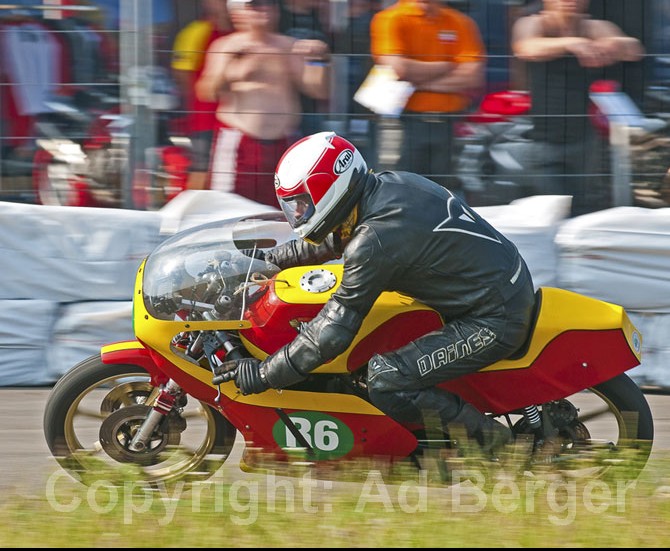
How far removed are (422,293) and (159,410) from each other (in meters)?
1.17

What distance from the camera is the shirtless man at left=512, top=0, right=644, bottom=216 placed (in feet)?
22.9

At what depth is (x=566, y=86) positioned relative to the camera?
23.0 ft

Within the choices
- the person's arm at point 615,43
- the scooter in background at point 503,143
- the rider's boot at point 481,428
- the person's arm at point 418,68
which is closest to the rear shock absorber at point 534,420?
the rider's boot at point 481,428

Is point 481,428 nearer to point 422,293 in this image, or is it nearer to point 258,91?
point 422,293

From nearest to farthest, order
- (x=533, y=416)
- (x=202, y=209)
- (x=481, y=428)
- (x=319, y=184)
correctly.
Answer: (x=319, y=184) < (x=481, y=428) < (x=533, y=416) < (x=202, y=209)

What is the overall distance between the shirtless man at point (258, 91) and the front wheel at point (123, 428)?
7.10 ft

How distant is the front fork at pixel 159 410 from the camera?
488cm

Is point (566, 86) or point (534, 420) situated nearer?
point (534, 420)

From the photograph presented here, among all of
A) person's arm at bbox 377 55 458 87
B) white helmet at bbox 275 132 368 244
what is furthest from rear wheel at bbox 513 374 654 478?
person's arm at bbox 377 55 458 87

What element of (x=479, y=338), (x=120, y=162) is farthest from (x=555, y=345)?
(x=120, y=162)

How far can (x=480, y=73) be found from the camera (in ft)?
22.8

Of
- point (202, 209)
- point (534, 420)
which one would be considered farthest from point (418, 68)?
point (534, 420)

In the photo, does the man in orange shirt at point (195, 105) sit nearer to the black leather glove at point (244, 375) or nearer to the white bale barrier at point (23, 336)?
the white bale barrier at point (23, 336)

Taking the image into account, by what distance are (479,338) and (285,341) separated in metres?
0.75
